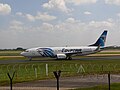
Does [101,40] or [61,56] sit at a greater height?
[101,40]

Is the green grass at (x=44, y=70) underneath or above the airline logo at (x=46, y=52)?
underneath

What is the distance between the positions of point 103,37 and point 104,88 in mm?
69688

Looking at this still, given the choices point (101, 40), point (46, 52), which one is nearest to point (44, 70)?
point (46, 52)

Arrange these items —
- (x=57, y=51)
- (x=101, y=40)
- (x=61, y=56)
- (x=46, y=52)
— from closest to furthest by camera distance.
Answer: (x=61, y=56)
(x=46, y=52)
(x=57, y=51)
(x=101, y=40)

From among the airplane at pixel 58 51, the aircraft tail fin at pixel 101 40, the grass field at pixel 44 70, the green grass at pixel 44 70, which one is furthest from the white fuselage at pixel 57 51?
the green grass at pixel 44 70

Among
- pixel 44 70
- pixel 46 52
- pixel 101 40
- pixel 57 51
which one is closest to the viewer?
pixel 44 70

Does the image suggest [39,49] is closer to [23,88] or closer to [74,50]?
[74,50]

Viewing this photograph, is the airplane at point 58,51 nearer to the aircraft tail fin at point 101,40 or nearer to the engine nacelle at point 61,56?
the engine nacelle at point 61,56

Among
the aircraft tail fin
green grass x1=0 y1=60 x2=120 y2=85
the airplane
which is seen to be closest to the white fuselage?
the airplane

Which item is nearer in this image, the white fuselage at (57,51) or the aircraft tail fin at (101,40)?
the white fuselage at (57,51)

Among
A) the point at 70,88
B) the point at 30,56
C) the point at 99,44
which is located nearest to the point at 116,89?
the point at 70,88

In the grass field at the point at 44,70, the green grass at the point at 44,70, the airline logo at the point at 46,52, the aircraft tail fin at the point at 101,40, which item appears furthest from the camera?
the aircraft tail fin at the point at 101,40

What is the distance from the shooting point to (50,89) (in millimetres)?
19844

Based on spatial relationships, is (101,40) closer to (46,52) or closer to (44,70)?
(46,52)
